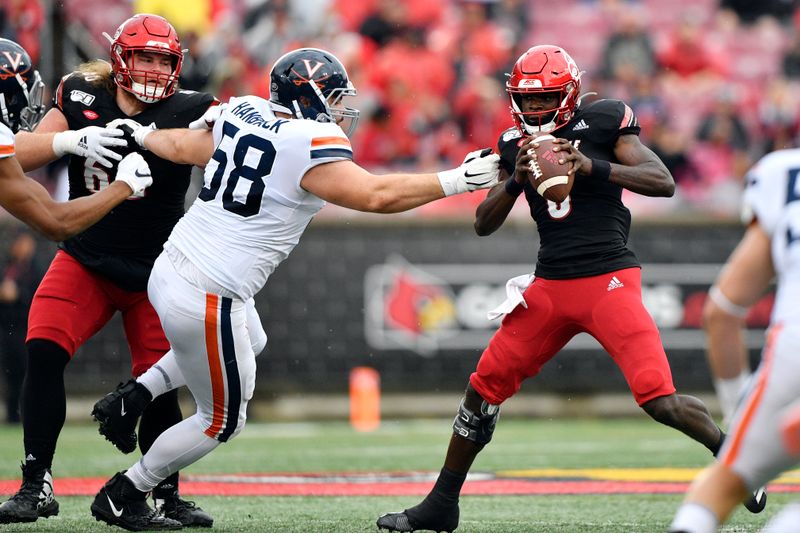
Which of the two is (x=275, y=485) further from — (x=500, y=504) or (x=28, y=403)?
(x=28, y=403)

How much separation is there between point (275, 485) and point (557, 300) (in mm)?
2195

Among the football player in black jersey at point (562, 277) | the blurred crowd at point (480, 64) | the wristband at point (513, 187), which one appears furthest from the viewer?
the blurred crowd at point (480, 64)

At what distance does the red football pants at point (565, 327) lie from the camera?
4.64 m

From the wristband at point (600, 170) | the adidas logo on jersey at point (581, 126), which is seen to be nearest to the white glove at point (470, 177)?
the wristband at point (600, 170)

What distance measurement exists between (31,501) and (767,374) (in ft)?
9.43

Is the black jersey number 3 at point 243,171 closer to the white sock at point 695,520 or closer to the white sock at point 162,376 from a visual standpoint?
the white sock at point 162,376

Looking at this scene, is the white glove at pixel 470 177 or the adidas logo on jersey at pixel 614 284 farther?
the adidas logo on jersey at pixel 614 284

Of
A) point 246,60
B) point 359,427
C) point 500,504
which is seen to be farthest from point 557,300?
point 246,60

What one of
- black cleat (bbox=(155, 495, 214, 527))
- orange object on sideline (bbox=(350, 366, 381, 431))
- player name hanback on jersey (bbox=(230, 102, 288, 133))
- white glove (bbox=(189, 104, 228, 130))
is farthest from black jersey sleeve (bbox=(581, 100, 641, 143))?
orange object on sideline (bbox=(350, 366, 381, 431))

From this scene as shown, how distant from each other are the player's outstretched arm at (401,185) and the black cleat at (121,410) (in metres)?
1.23

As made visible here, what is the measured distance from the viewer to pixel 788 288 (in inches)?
120

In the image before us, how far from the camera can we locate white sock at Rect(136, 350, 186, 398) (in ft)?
16.0

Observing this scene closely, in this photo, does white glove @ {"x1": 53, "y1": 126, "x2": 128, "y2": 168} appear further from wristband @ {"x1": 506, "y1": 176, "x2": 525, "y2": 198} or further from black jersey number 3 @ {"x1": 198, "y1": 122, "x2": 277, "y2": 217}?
wristband @ {"x1": 506, "y1": 176, "x2": 525, "y2": 198}

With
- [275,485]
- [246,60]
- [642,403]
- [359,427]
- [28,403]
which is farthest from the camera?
[246,60]
